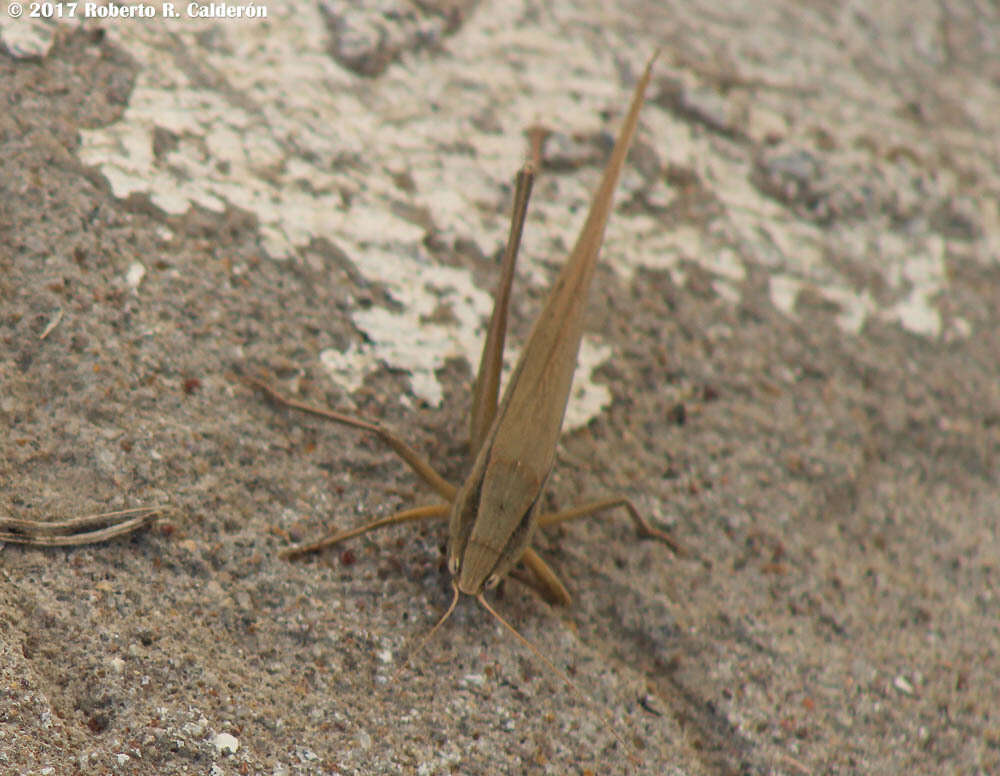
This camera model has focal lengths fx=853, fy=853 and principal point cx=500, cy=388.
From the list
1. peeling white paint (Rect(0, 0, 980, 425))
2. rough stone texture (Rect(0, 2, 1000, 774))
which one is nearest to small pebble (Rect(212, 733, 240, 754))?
rough stone texture (Rect(0, 2, 1000, 774))

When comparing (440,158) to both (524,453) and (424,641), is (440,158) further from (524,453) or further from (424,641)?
(424,641)

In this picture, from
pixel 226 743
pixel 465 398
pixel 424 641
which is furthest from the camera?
pixel 465 398

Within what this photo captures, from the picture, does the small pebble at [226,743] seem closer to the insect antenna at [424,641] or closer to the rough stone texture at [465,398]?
the rough stone texture at [465,398]

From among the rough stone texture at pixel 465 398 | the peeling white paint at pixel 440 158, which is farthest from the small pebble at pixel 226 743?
the peeling white paint at pixel 440 158

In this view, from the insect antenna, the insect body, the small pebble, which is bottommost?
the small pebble

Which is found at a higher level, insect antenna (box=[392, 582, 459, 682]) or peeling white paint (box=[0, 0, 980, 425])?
peeling white paint (box=[0, 0, 980, 425])

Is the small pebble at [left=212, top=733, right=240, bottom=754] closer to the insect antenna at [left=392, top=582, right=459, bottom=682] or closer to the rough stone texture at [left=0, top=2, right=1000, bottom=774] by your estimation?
the rough stone texture at [left=0, top=2, right=1000, bottom=774]

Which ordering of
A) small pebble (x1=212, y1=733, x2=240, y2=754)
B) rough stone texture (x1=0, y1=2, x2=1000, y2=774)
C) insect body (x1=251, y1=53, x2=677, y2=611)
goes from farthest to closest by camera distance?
1. insect body (x1=251, y1=53, x2=677, y2=611)
2. rough stone texture (x1=0, y1=2, x2=1000, y2=774)
3. small pebble (x1=212, y1=733, x2=240, y2=754)

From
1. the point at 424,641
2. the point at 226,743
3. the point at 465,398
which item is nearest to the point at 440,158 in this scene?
the point at 465,398
